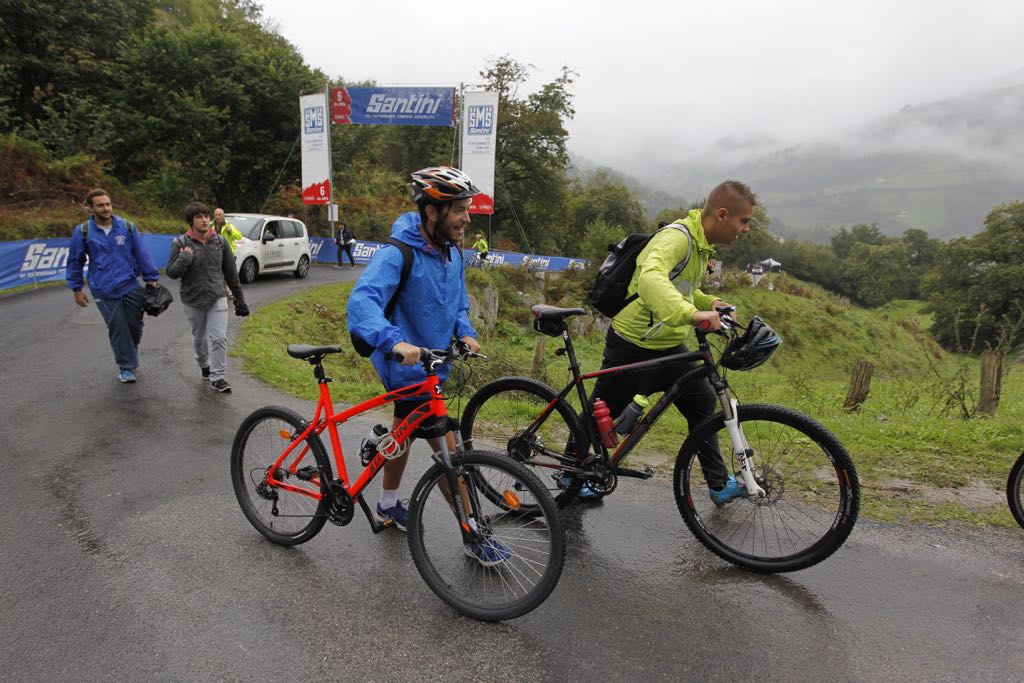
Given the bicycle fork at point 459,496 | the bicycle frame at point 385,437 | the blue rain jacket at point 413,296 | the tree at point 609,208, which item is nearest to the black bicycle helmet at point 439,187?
the blue rain jacket at point 413,296

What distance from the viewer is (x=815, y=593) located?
2973mm

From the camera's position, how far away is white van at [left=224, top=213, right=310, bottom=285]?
16016 mm

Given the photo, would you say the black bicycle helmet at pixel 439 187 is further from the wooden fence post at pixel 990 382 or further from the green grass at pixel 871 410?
the wooden fence post at pixel 990 382

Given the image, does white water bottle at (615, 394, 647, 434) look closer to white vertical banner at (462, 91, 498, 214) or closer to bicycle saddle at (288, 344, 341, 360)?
bicycle saddle at (288, 344, 341, 360)

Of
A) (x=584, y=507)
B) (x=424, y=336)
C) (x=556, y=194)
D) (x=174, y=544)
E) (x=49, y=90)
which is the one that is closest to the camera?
(x=424, y=336)

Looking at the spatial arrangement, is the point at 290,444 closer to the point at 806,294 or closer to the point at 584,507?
the point at 584,507

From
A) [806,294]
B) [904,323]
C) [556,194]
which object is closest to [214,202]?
[556,194]

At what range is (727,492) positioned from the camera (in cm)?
336

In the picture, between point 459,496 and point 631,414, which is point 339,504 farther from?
point 631,414

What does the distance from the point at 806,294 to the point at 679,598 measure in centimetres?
4978

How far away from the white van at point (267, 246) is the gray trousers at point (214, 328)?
30.9ft

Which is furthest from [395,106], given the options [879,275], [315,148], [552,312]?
[879,275]

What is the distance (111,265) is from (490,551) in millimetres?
5663

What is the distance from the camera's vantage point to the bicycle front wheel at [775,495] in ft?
9.71
